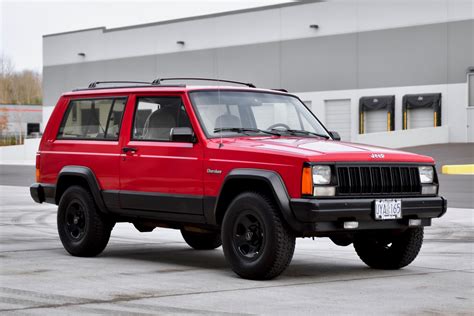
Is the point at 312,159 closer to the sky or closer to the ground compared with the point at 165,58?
closer to the ground

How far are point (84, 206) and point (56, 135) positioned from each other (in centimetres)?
120

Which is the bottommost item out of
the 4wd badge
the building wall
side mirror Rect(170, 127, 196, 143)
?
the 4wd badge

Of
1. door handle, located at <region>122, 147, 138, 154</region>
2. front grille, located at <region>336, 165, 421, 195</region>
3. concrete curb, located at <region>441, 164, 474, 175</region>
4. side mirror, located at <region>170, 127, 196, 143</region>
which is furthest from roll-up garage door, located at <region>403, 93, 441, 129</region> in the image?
side mirror, located at <region>170, 127, 196, 143</region>

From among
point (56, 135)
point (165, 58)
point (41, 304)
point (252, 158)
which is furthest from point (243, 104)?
point (165, 58)

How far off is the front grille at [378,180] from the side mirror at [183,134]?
1.60m

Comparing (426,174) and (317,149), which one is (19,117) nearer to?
(426,174)

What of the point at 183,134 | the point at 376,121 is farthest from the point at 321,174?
the point at 376,121

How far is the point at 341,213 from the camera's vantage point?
7867 millimetres

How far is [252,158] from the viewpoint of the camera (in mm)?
8219

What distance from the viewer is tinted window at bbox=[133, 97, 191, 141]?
927 cm

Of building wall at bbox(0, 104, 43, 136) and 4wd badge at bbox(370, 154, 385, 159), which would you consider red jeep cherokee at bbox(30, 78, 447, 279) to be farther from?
building wall at bbox(0, 104, 43, 136)

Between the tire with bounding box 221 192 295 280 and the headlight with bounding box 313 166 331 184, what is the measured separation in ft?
1.53

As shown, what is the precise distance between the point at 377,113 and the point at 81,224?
40338 mm

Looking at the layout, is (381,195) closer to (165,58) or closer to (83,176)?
(83,176)
